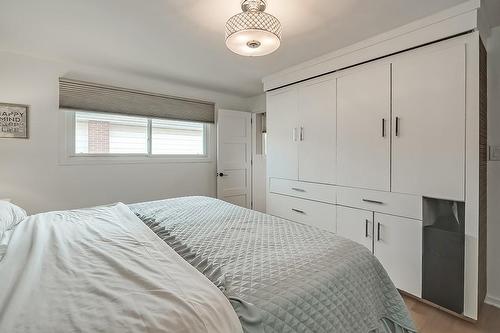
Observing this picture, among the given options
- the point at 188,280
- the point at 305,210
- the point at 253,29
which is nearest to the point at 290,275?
the point at 188,280

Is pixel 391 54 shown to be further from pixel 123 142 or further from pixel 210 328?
pixel 123 142

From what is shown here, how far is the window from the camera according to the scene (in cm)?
299

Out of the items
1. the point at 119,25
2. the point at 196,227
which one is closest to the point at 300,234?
the point at 196,227

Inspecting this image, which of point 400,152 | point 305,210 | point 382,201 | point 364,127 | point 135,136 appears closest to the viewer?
point 400,152

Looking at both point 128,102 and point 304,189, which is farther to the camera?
point 128,102

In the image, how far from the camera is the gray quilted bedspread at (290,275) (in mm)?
859

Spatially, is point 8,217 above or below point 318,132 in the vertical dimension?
below

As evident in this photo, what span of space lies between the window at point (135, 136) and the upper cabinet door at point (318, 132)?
1.69m

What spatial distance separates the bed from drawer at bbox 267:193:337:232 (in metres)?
1.21

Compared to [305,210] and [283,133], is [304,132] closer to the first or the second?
[283,133]

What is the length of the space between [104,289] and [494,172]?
9.28ft

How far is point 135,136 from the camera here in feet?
11.0

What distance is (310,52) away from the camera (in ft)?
8.32

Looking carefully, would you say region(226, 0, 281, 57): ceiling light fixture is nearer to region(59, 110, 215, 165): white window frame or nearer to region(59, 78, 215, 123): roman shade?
region(59, 78, 215, 123): roman shade
